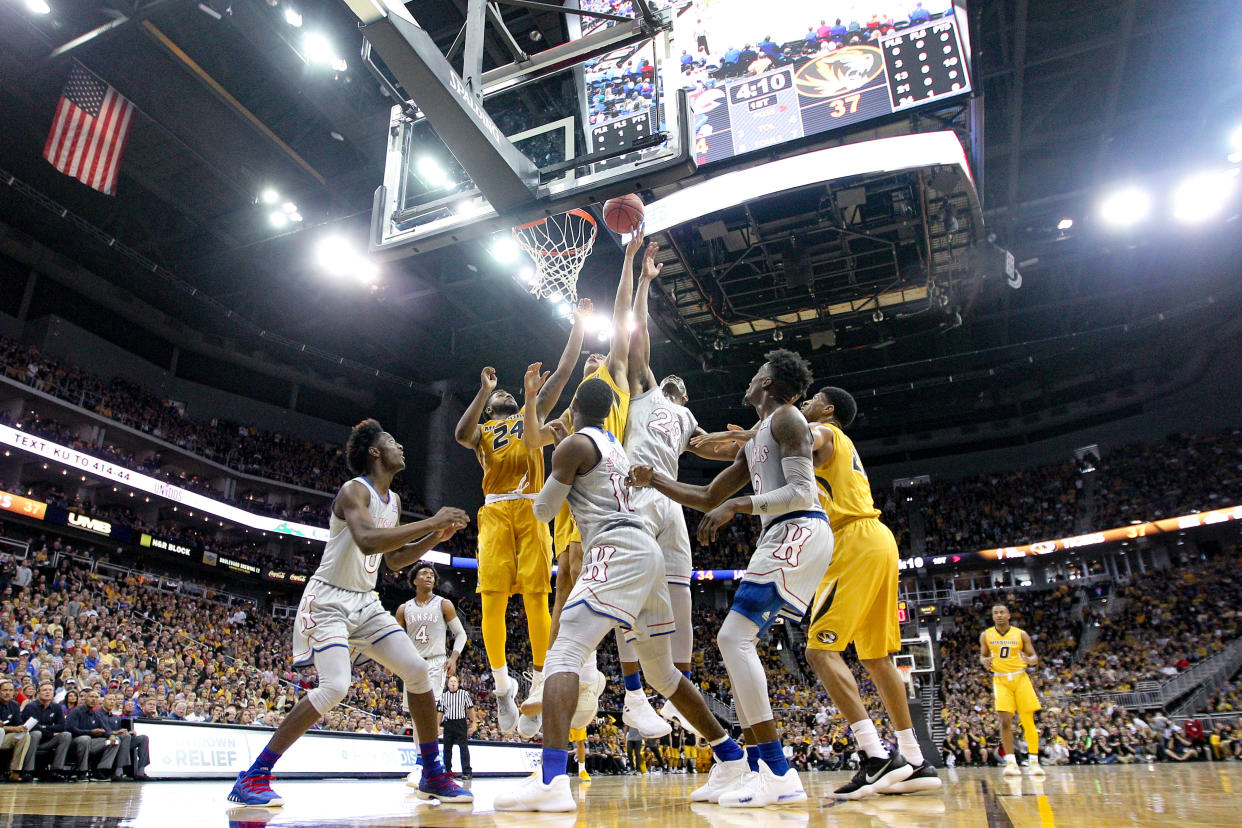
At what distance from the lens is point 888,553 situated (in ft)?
15.0

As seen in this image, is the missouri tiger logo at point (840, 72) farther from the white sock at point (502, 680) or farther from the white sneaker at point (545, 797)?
the white sneaker at point (545, 797)

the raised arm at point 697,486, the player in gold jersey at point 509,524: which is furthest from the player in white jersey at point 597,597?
the player in gold jersey at point 509,524

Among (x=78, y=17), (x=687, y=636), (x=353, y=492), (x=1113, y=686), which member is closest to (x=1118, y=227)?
(x=1113, y=686)

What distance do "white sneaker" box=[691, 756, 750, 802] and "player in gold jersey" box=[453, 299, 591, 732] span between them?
180cm

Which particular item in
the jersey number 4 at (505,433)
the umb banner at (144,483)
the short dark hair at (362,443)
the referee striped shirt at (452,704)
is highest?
the umb banner at (144,483)

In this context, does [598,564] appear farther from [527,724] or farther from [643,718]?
[527,724]

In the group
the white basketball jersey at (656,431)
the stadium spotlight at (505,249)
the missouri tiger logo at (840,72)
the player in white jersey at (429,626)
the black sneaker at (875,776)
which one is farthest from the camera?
the stadium spotlight at (505,249)

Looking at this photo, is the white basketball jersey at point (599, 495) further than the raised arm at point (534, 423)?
No

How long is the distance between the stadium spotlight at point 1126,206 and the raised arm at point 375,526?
17.7 m

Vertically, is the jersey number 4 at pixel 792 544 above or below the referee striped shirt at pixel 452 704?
above

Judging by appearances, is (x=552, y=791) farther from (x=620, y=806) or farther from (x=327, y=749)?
(x=327, y=749)

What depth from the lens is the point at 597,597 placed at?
3.37 metres

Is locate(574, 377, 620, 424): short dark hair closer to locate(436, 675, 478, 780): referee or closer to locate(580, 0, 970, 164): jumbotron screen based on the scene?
locate(436, 675, 478, 780): referee

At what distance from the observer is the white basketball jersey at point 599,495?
3.67 meters
